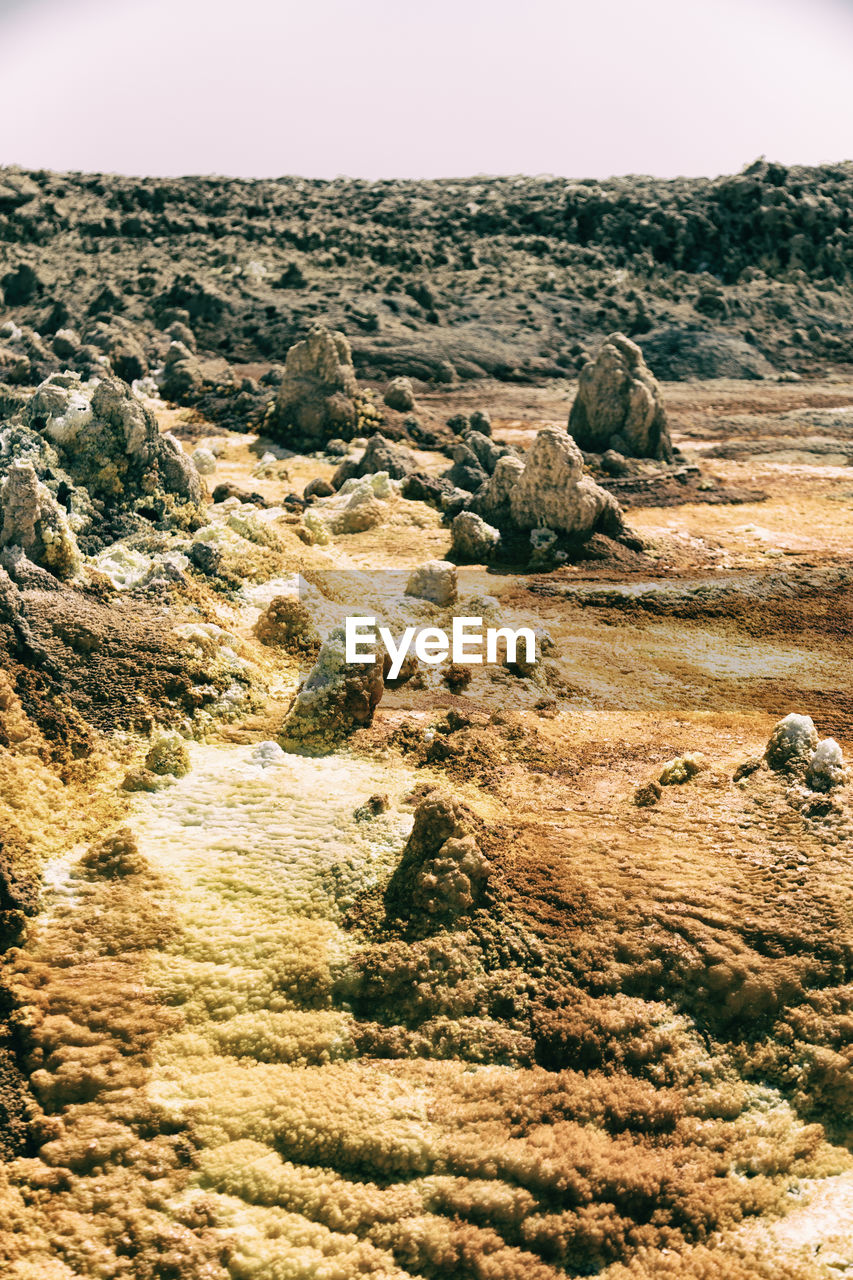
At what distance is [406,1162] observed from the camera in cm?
525

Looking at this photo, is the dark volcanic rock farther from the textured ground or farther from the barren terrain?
the textured ground

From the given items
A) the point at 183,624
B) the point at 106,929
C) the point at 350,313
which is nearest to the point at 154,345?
the point at 350,313

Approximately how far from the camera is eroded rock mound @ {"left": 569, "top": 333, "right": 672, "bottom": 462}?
65.6 ft

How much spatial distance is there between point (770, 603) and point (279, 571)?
641cm

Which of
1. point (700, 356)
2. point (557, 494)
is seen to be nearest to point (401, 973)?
point (557, 494)

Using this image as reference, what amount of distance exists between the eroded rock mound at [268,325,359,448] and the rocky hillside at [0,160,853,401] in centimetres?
417

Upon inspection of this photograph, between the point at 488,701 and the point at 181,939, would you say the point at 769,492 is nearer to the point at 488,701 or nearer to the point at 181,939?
the point at 488,701

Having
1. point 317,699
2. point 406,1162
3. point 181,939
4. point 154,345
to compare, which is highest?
point 154,345

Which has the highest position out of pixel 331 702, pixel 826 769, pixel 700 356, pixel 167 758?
pixel 700 356

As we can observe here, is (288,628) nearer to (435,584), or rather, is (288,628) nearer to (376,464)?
(435,584)

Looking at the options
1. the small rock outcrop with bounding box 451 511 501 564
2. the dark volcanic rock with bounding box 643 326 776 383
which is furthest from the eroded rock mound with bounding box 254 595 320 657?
the dark volcanic rock with bounding box 643 326 776 383

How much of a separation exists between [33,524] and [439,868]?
5414mm

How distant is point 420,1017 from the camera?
5980 millimetres

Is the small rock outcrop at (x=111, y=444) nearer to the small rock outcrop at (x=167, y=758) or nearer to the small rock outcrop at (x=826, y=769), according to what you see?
Result: the small rock outcrop at (x=167, y=758)
